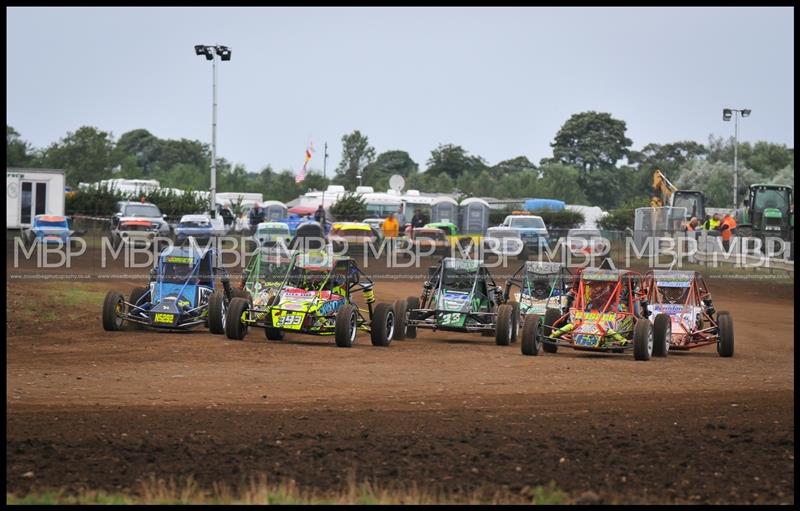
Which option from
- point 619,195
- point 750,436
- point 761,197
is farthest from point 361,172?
point 750,436

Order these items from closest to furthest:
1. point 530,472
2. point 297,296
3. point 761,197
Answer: point 530,472, point 297,296, point 761,197

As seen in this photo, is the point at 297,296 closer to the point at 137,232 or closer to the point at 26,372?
the point at 26,372

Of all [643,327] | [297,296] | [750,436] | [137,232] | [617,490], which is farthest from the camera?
[137,232]

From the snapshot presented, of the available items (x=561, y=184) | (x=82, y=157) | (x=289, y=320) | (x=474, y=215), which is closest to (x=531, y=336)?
(x=289, y=320)

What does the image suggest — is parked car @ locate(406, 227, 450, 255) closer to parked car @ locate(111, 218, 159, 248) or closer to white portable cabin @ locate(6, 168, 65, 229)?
parked car @ locate(111, 218, 159, 248)

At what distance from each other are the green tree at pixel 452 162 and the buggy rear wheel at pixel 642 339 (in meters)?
102

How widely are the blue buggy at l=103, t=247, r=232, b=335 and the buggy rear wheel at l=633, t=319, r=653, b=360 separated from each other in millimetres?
6608

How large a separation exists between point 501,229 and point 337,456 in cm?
3219

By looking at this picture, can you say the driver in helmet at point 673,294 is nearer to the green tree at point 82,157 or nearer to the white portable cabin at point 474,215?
the white portable cabin at point 474,215

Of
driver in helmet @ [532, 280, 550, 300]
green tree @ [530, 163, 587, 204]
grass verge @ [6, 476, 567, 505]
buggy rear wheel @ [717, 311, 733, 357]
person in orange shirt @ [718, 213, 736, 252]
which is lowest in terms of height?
grass verge @ [6, 476, 567, 505]

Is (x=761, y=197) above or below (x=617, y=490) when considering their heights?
above

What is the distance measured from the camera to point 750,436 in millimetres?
10477

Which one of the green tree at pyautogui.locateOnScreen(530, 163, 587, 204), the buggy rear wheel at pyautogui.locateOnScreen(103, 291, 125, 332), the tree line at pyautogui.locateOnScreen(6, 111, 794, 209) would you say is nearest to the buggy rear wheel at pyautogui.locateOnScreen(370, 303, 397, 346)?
the buggy rear wheel at pyautogui.locateOnScreen(103, 291, 125, 332)

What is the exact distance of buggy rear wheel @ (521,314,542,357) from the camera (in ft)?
56.5
